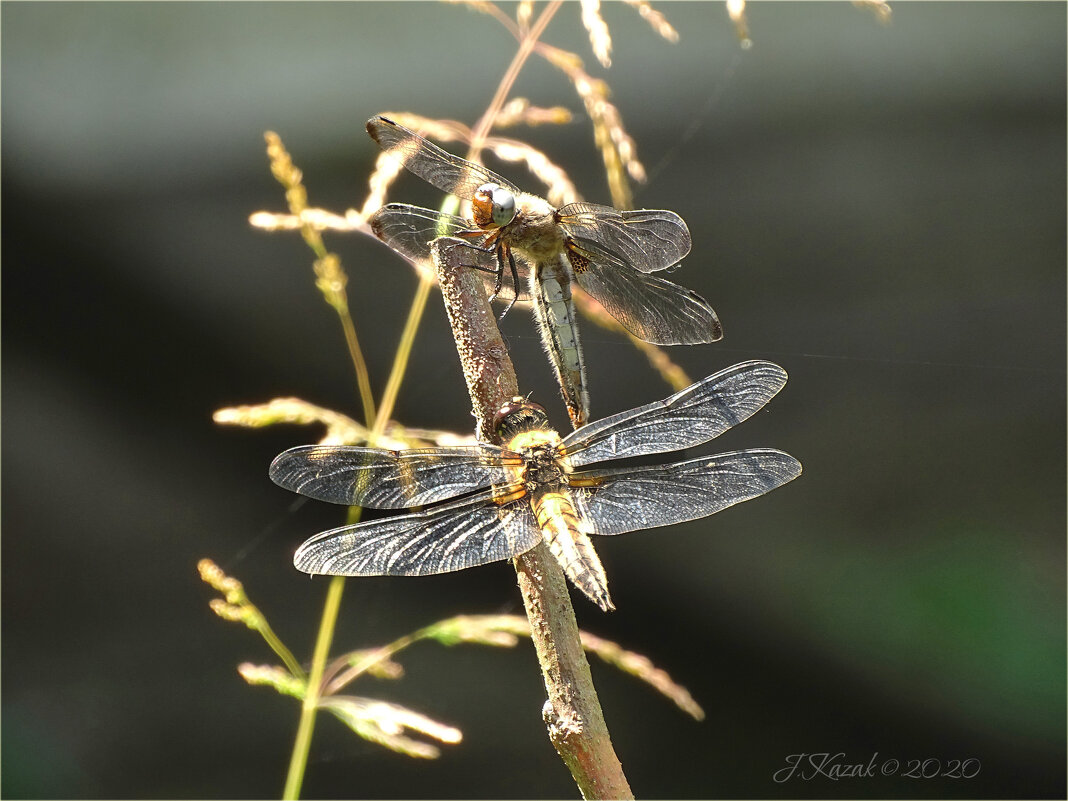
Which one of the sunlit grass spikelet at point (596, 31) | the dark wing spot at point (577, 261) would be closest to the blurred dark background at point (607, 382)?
the dark wing spot at point (577, 261)

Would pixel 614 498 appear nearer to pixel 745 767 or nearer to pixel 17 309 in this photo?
pixel 745 767

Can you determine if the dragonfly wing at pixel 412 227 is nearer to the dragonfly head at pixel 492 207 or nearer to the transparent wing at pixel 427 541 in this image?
the dragonfly head at pixel 492 207

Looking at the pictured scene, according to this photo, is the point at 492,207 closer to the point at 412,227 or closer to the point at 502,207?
the point at 502,207

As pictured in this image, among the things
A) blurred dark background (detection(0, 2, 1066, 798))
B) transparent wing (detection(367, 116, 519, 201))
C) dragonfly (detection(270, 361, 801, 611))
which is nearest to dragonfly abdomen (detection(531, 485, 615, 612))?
dragonfly (detection(270, 361, 801, 611))

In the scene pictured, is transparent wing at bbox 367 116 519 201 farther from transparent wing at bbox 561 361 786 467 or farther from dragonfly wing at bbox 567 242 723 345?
transparent wing at bbox 561 361 786 467

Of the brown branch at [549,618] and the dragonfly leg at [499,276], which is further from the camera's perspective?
the dragonfly leg at [499,276]

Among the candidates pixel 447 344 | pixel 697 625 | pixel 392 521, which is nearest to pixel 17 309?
pixel 447 344

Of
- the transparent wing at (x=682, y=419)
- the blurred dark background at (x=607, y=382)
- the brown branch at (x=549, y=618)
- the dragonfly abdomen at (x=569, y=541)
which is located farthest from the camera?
the blurred dark background at (x=607, y=382)
